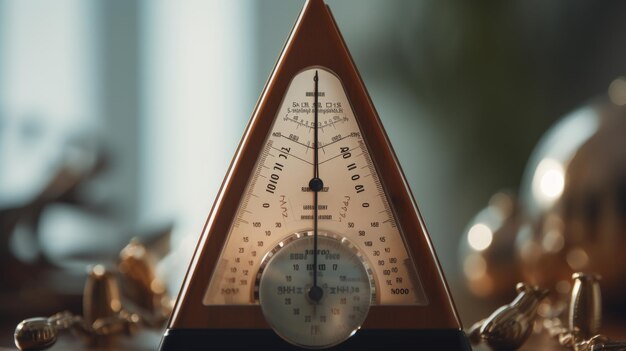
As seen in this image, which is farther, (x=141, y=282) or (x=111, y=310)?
(x=141, y=282)

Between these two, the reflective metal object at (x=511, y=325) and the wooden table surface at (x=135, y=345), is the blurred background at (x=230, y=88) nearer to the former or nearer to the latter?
the wooden table surface at (x=135, y=345)

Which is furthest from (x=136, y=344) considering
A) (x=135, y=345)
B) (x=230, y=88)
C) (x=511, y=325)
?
(x=230, y=88)

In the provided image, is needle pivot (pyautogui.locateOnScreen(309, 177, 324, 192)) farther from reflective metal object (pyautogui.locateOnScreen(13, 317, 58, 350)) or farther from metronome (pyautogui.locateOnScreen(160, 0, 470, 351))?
reflective metal object (pyautogui.locateOnScreen(13, 317, 58, 350))

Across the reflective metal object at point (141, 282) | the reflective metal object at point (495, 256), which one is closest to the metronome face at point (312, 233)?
the reflective metal object at point (141, 282)

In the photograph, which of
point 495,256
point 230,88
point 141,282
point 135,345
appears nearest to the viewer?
point 135,345

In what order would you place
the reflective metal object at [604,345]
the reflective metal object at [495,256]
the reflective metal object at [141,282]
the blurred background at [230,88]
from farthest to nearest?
the blurred background at [230,88] < the reflective metal object at [495,256] < the reflective metal object at [141,282] < the reflective metal object at [604,345]

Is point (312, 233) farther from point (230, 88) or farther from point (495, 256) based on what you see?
point (230, 88)

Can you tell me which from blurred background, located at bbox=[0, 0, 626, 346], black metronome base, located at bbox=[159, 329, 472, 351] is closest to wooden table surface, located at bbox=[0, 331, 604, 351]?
black metronome base, located at bbox=[159, 329, 472, 351]
